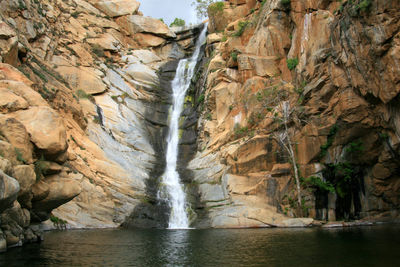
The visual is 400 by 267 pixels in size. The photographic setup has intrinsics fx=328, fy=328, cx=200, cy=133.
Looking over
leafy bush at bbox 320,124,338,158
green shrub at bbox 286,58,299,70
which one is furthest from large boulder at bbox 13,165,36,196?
green shrub at bbox 286,58,299,70

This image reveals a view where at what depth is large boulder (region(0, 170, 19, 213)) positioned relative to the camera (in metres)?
10.6

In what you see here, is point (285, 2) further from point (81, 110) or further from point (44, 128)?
point (44, 128)

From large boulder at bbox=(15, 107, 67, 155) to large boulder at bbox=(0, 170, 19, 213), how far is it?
14.2 feet

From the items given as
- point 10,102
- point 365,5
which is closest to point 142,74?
point 365,5

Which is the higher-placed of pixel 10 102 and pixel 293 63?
pixel 293 63

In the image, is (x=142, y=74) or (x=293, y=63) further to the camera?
(x=142, y=74)

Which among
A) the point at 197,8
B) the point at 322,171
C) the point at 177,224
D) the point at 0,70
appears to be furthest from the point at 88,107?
the point at 197,8

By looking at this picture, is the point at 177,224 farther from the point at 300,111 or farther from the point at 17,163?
the point at 17,163

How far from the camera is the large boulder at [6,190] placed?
10.6 metres

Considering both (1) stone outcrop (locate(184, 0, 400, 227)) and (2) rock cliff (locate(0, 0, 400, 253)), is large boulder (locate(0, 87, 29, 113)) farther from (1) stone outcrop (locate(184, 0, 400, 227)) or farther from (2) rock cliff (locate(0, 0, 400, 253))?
(1) stone outcrop (locate(184, 0, 400, 227))

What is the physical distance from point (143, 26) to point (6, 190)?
181ft

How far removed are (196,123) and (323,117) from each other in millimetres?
17707

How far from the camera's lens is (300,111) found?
30359 millimetres

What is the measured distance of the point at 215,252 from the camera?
1483cm
